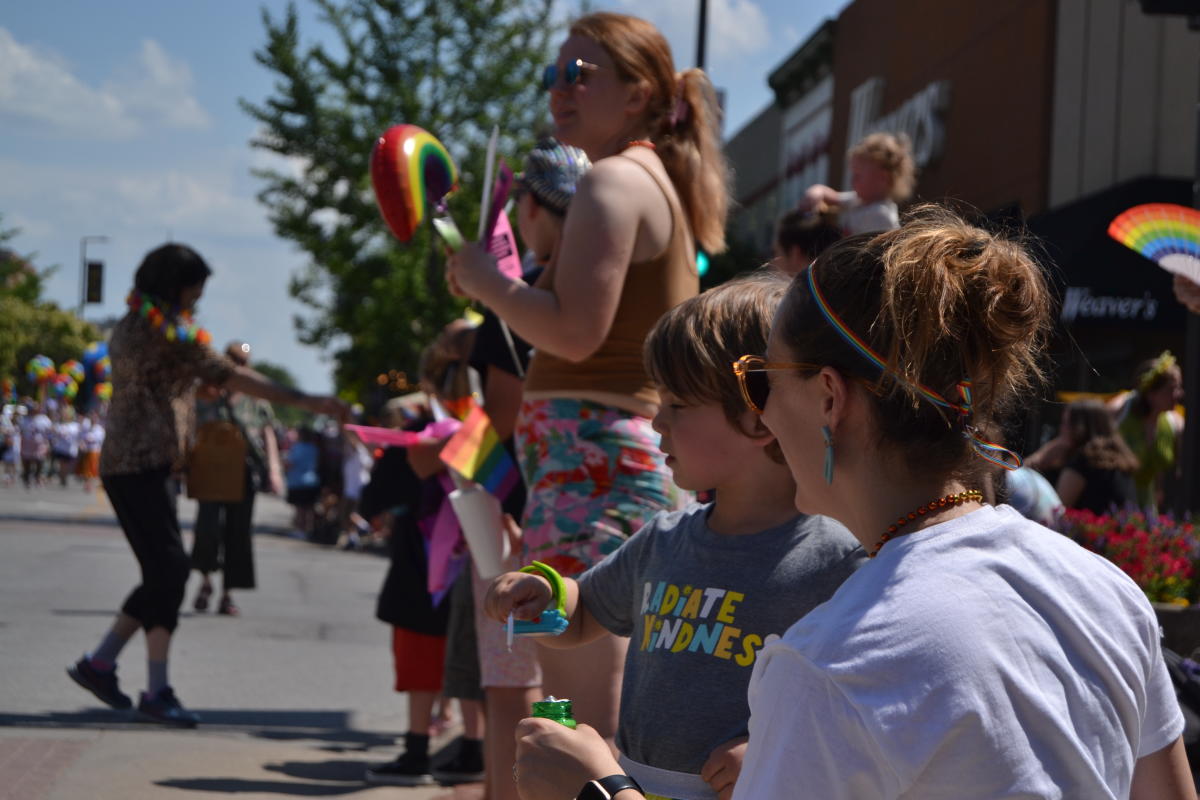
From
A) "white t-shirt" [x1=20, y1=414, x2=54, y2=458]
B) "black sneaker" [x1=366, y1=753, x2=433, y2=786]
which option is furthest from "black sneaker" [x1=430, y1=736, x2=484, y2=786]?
"white t-shirt" [x1=20, y1=414, x2=54, y2=458]

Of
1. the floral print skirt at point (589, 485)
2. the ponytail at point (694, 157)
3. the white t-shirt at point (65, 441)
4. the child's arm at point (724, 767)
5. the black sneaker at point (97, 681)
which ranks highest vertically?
the ponytail at point (694, 157)

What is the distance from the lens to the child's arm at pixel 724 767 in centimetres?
223

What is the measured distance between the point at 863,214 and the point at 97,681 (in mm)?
3756

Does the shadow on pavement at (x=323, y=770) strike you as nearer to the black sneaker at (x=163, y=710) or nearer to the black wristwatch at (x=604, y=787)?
the black sneaker at (x=163, y=710)

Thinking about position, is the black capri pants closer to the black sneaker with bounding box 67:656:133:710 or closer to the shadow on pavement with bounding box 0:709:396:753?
the black sneaker with bounding box 67:656:133:710

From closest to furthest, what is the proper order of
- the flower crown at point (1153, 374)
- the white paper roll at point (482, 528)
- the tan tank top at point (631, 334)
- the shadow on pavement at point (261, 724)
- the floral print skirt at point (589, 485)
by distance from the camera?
the floral print skirt at point (589, 485)
the tan tank top at point (631, 334)
the white paper roll at point (482, 528)
the shadow on pavement at point (261, 724)
the flower crown at point (1153, 374)

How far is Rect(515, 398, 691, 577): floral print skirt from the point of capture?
330 centimetres

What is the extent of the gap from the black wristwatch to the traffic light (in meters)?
42.0

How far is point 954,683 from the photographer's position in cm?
152

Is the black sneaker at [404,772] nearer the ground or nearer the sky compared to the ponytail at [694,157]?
nearer the ground

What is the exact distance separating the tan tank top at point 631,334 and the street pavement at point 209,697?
7.86ft

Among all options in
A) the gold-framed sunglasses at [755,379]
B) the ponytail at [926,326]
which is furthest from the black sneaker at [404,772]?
the ponytail at [926,326]

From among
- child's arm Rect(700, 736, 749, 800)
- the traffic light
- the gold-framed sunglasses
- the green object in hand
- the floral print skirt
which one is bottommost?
child's arm Rect(700, 736, 749, 800)

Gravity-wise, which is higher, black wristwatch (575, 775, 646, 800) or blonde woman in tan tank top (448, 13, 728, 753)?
blonde woman in tan tank top (448, 13, 728, 753)
